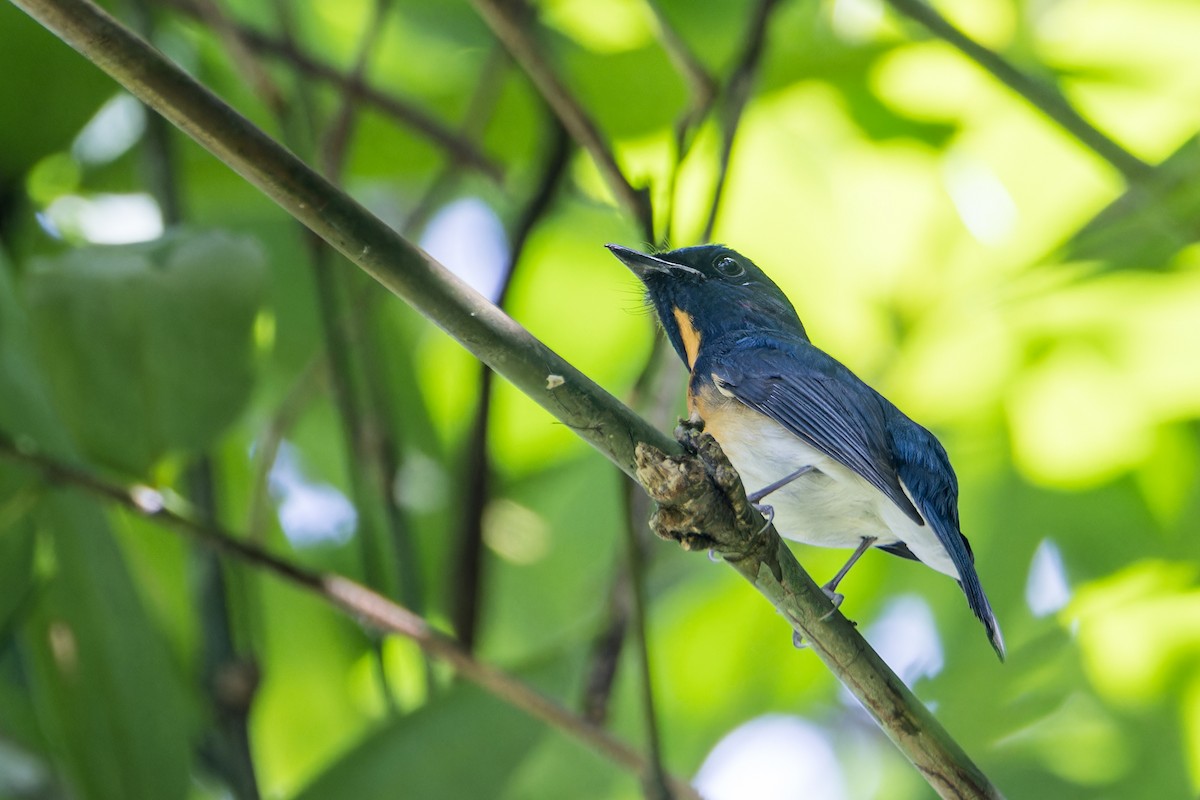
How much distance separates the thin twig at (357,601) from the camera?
2432 mm

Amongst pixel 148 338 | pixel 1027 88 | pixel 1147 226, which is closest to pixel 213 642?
pixel 148 338

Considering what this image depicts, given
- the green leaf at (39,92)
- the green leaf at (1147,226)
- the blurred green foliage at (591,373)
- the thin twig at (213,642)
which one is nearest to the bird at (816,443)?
the blurred green foliage at (591,373)

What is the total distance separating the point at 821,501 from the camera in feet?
8.17

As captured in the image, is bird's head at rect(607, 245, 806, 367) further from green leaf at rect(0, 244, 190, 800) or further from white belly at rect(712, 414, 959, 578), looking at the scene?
green leaf at rect(0, 244, 190, 800)

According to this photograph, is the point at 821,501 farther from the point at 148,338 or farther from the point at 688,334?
the point at 148,338

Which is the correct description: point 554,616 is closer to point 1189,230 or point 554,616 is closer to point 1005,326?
point 1005,326

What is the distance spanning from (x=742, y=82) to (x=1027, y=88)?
0.58m

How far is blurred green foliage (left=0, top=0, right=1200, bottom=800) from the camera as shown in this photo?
2.69 metres

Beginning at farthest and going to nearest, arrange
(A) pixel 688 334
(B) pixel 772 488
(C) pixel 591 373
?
(C) pixel 591 373 → (A) pixel 688 334 → (B) pixel 772 488

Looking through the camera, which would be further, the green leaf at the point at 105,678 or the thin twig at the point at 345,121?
the thin twig at the point at 345,121

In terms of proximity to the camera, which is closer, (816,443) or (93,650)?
(816,443)

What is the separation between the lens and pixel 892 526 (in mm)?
2449

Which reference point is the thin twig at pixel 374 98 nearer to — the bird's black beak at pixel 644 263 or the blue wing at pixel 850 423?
the bird's black beak at pixel 644 263

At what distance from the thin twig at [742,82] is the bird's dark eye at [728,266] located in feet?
0.23
